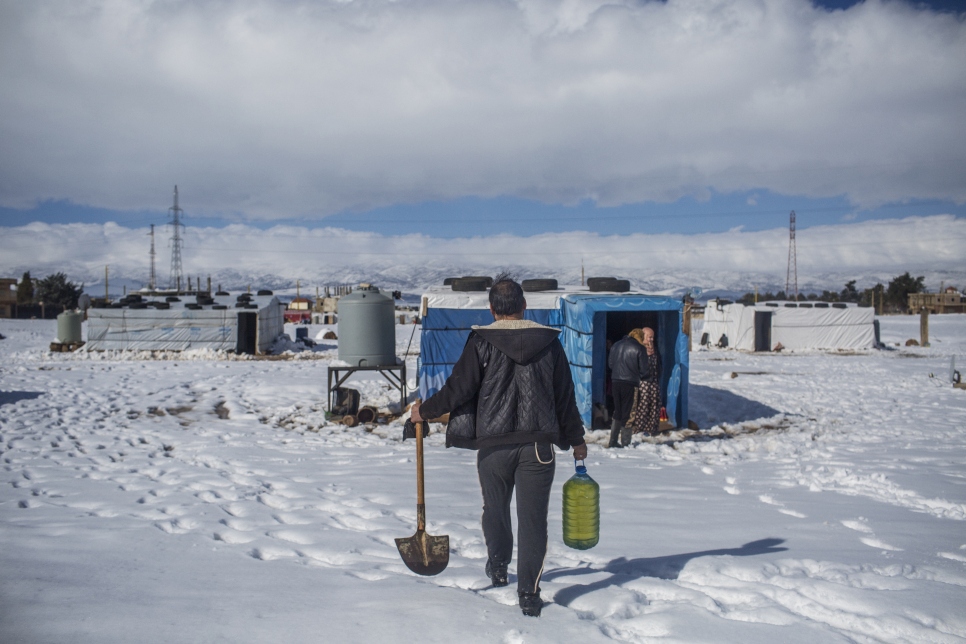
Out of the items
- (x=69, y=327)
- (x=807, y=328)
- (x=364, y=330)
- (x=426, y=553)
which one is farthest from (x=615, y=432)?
(x=69, y=327)

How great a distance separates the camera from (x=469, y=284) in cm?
1120

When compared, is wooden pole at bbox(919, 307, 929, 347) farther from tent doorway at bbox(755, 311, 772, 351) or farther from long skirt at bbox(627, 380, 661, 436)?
long skirt at bbox(627, 380, 661, 436)

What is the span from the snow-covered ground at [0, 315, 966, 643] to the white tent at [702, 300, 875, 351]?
49.8 ft

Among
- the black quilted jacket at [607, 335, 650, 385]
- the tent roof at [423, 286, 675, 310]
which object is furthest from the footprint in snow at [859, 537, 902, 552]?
the tent roof at [423, 286, 675, 310]

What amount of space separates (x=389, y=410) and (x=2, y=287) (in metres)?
47.1

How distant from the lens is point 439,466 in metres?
6.75

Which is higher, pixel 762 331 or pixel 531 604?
pixel 762 331

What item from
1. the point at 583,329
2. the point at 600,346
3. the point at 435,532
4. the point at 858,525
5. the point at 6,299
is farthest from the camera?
the point at 6,299

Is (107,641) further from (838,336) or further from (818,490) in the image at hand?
(838,336)

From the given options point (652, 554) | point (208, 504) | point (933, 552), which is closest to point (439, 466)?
point (208, 504)

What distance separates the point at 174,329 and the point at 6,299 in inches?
1254

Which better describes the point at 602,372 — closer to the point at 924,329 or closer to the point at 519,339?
the point at 519,339

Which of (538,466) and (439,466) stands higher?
(538,466)

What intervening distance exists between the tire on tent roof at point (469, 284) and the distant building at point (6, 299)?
44.6 meters
